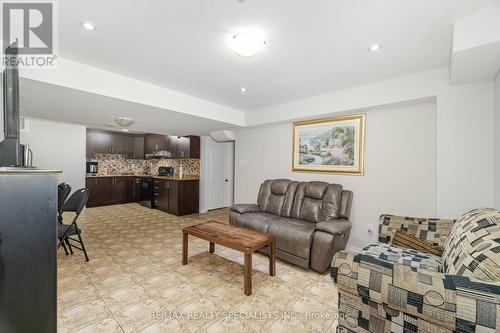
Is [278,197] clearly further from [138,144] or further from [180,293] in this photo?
[138,144]

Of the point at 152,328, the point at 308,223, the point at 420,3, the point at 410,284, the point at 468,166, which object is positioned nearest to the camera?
the point at 410,284

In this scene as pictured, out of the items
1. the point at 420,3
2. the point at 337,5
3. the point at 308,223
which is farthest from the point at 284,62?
the point at 308,223

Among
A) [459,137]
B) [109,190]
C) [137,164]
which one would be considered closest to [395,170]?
[459,137]

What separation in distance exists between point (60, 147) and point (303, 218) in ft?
18.0

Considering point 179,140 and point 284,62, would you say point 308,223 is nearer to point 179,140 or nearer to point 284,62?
point 284,62

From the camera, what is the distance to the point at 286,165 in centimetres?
414

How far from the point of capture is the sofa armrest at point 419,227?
6.74 feet

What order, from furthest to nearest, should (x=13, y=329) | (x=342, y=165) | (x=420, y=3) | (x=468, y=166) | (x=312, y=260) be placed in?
1. (x=342, y=165)
2. (x=312, y=260)
3. (x=468, y=166)
4. (x=420, y=3)
5. (x=13, y=329)

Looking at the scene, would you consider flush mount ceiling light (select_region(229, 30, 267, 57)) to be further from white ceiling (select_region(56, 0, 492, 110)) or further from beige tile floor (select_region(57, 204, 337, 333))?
beige tile floor (select_region(57, 204, 337, 333))

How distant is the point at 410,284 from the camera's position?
102cm

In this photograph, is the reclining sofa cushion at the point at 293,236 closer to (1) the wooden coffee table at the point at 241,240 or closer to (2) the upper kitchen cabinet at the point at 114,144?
(1) the wooden coffee table at the point at 241,240

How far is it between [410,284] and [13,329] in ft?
6.69

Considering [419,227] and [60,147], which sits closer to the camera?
[419,227]

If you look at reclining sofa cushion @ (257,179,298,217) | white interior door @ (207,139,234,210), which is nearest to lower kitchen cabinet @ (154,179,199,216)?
white interior door @ (207,139,234,210)
